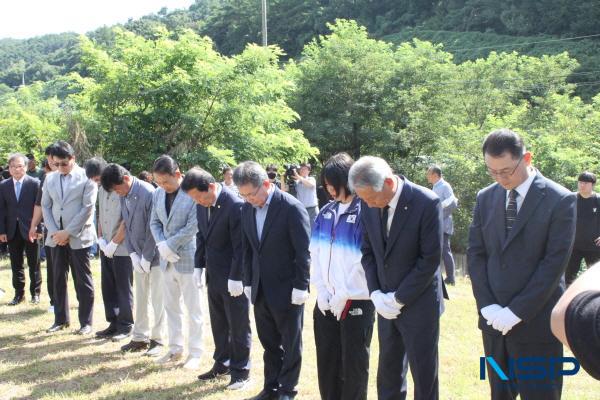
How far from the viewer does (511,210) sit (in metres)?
3.63

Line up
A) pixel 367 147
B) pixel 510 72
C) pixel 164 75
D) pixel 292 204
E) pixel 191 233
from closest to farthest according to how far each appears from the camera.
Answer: pixel 292 204, pixel 191 233, pixel 164 75, pixel 367 147, pixel 510 72

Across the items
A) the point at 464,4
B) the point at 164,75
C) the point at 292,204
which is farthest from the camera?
the point at 464,4

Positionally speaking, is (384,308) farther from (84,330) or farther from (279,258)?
(84,330)

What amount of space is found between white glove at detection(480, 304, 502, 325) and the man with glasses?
5.39m

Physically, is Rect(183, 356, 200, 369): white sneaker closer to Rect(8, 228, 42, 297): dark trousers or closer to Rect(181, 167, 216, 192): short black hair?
Rect(181, 167, 216, 192): short black hair

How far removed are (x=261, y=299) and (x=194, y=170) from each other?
4.43 feet

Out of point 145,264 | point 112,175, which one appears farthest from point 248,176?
point 112,175

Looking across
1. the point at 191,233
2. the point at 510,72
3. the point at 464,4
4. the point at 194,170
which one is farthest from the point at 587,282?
the point at 464,4

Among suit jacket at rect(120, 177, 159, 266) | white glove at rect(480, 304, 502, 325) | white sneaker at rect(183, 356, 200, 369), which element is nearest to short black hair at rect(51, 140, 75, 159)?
suit jacket at rect(120, 177, 159, 266)

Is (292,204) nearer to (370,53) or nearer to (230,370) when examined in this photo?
(230,370)

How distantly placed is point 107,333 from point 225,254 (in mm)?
2630

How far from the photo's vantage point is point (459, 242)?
2130 cm

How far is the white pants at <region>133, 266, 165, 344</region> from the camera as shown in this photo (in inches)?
267

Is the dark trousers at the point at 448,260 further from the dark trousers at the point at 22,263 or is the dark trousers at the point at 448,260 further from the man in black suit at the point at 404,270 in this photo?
the man in black suit at the point at 404,270
